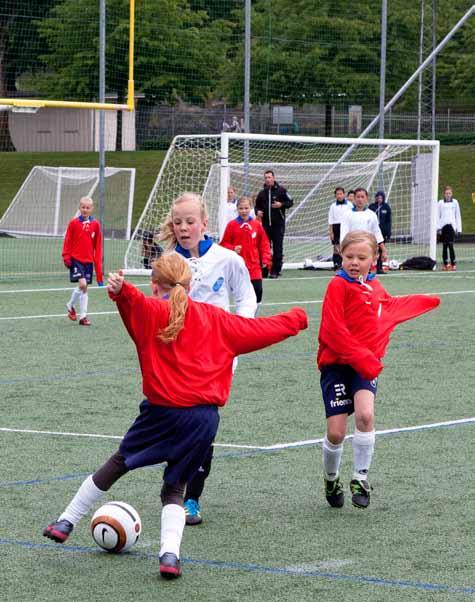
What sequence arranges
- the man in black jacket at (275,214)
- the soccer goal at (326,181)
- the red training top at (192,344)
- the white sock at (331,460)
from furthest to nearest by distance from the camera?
1. the soccer goal at (326,181)
2. the man in black jacket at (275,214)
3. the white sock at (331,460)
4. the red training top at (192,344)

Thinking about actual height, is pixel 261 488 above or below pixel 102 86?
below

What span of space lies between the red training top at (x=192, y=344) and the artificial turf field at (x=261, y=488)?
0.78 meters

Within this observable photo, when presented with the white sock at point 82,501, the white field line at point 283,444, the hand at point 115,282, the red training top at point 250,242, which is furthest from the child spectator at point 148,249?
the hand at point 115,282

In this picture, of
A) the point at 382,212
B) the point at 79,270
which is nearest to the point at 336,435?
the point at 79,270

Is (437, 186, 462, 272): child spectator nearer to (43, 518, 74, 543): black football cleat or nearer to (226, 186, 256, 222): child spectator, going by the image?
(226, 186, 256, 222): child spectator

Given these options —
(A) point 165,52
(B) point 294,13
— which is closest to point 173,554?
(A) point 165,52

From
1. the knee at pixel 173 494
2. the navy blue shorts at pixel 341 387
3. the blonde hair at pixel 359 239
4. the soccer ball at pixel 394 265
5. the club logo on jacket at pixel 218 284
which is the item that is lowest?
the soccer ball at pixel 394 265

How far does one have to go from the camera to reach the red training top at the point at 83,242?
15.7 m

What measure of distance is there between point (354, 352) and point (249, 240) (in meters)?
9.29

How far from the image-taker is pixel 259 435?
844 cm

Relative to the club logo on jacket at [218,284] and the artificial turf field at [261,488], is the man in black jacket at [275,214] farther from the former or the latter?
the club logo on jacket at [218,284]

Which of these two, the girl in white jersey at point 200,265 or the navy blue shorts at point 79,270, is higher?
the girl in white jersey at point 200,265

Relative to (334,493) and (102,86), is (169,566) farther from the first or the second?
(102,86)

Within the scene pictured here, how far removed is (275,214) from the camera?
2348 centimetres
